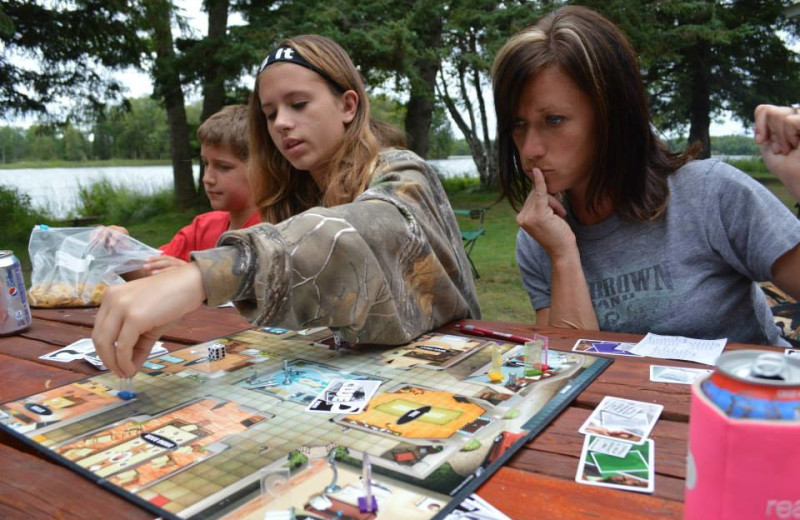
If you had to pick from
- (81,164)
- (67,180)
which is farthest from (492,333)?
(81,164)

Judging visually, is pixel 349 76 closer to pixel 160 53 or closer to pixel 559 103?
pixel 559 103

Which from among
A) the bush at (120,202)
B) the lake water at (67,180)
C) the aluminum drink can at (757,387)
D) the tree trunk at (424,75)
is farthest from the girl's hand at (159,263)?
the bush at (120,202)

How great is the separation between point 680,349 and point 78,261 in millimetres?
1831

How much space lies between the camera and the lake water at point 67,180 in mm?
8617

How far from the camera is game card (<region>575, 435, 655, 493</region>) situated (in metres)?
0.68

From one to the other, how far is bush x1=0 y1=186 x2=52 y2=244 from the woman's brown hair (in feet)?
25.9

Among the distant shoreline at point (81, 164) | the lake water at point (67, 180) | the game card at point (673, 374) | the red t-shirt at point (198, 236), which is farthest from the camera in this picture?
the lake water at point (67, 180)

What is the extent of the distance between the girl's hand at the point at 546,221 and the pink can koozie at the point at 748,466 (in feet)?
3.90

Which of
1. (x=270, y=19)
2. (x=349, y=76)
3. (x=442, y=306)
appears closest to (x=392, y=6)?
(x=270, y=19)

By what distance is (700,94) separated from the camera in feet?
37.2

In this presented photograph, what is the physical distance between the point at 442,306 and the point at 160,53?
26.5 feet

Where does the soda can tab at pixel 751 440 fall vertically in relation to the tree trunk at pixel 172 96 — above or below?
below

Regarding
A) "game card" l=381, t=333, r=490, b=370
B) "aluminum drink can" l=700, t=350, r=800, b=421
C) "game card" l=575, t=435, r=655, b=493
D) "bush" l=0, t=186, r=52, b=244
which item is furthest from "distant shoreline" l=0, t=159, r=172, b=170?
"aluminum drink can" l=700, t=350, r=800, b=421

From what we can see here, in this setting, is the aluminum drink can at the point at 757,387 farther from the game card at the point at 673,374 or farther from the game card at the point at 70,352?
the game card at the point at 70,352
